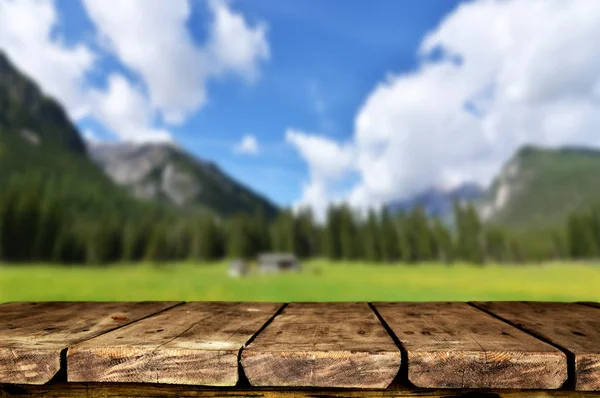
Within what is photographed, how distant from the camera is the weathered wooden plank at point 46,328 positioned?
1.42 m

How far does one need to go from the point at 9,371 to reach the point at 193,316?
757 millimetres

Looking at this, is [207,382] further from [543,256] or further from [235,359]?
[543,256]

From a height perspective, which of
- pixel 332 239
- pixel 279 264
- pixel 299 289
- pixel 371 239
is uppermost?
pixel 332 239

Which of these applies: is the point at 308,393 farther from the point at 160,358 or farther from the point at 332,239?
the point at 332,239

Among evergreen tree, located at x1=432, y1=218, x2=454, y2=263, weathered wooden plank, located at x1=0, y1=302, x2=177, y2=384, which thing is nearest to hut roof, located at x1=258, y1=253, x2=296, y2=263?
evergreen tree, located at x1=432, y1=218, x2=454, y2=263

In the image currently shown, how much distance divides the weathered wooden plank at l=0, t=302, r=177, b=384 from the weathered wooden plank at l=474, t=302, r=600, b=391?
165 centimetres

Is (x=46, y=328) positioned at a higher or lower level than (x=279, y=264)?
higher

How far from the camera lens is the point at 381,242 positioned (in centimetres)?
7775

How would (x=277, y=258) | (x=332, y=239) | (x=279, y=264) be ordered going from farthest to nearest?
(x=332, y=239)
(x=277, y=258)
(x=279, y=264)

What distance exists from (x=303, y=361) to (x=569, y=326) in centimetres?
121

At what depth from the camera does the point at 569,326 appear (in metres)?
1.81

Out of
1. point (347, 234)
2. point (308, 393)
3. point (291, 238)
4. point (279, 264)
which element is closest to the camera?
point (308, 393)

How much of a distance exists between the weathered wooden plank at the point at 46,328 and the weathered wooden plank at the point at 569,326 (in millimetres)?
1645

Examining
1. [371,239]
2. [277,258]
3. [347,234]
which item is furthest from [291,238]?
[277,258]
